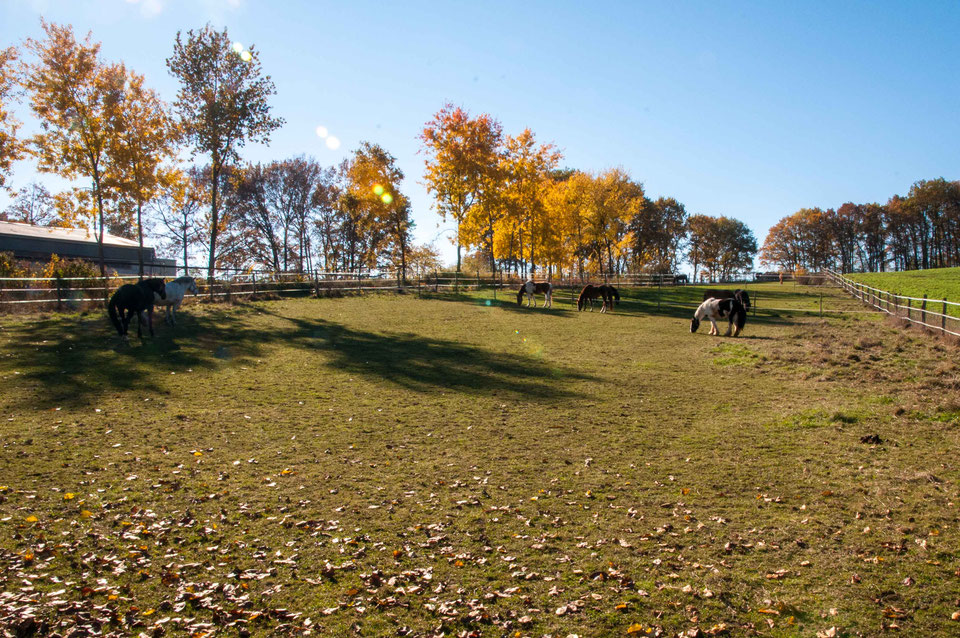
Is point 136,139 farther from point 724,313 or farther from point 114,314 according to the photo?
point 724,313

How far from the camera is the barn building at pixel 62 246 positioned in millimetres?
33969

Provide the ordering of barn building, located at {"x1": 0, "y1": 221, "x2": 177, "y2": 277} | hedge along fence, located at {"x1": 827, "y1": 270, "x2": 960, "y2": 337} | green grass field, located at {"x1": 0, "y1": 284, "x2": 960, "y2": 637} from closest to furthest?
green grass field, located at {"x1": 0, "y1": 284, "x2": 960, "y2": 637}, hedge along fence, located at {"x1": 827, "y1": 270, "x2": 960, "y2": 337}, barn building, located at {"x1": 0, "y1": 221, "x2": 177, "y2": 277}

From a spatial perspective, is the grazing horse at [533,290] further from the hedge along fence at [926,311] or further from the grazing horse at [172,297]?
the grazing horse at [172,297]

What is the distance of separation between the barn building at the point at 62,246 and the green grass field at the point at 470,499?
90.3ft

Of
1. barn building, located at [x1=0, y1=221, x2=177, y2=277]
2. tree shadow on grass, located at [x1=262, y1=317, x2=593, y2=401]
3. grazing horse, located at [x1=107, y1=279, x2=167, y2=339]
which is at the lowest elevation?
tree shadow on grass, located at [x1=262, y1=317, x2=593, y2=401]

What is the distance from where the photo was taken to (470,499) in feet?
19.3

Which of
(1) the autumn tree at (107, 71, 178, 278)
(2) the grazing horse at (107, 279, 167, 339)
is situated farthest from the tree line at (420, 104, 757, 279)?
(2) the grazing horse at (107, 279, 167, 339)

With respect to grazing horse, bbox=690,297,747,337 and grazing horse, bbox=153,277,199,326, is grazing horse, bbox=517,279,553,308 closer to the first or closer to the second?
grazing horse, bbox=690,297,747,337

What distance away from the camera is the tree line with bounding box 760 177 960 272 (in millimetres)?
76125

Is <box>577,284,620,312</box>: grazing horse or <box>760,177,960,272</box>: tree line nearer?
<box>577,284,620,312</box>: grazing horse

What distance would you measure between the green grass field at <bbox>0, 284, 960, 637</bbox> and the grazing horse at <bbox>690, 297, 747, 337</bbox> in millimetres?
6751

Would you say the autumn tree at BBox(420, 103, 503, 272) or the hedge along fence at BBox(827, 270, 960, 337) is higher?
the autumn tree at BBox(420, 103, 503, 272)

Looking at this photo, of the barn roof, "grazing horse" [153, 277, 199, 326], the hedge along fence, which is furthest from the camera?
the barn roof

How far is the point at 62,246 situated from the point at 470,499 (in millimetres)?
41663
